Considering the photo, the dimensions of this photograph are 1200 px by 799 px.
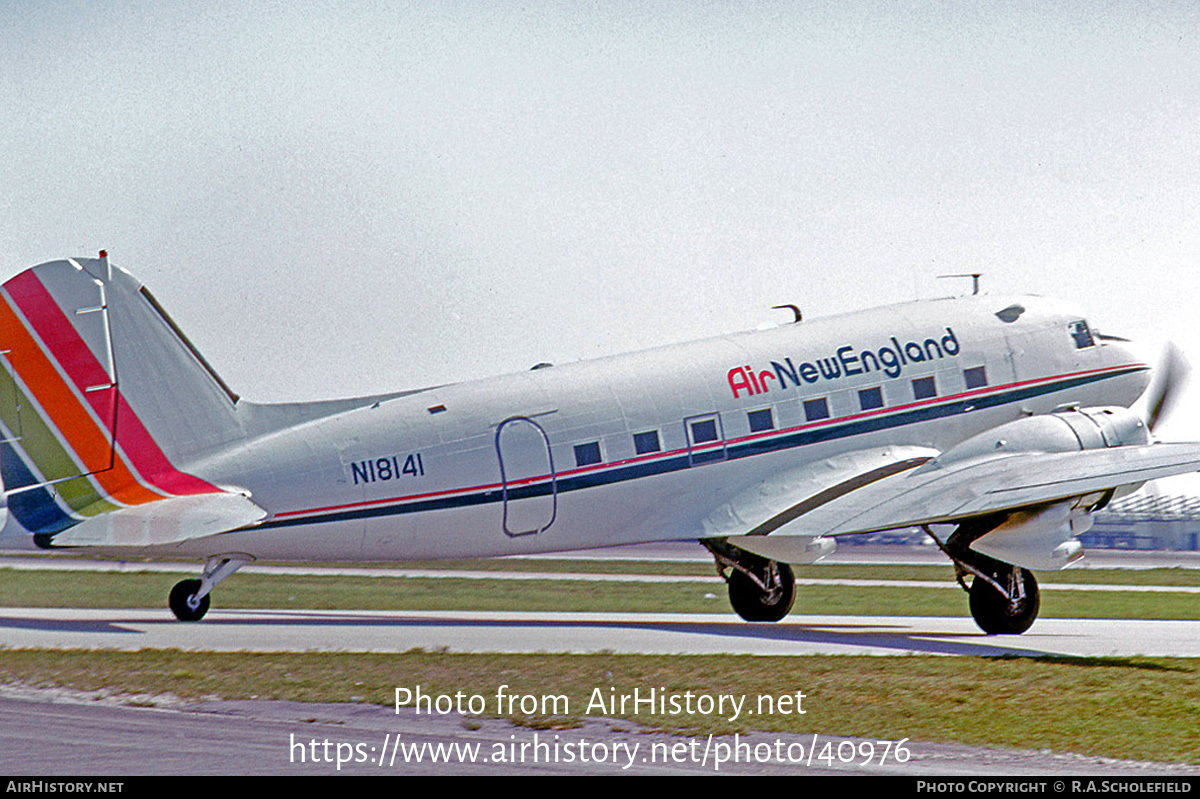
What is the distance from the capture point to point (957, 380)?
2492 centimetres

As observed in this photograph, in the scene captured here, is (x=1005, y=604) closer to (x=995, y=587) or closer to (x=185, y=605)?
(x=995, y=587)

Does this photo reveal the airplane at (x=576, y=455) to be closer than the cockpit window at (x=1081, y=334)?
Yes

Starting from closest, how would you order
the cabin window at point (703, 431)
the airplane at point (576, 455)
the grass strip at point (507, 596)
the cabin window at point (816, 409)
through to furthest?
1. the airplane at point (576, 455)
2. the cabin window at point (703, 431)
3. the cabin window at point (816, 409)
4. the grass strip at point (507, 596)

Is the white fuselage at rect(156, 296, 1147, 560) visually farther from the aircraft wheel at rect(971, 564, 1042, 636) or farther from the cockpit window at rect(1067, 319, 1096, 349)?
the aircraft wheel at rect(971, 564, 1042, 636)

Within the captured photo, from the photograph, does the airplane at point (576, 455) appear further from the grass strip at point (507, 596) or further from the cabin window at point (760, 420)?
the grass strip at point (507, 596)

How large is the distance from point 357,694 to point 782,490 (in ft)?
32.3

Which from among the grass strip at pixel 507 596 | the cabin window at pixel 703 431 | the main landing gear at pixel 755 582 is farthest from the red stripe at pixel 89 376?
the main landing gear at pixel 755 582

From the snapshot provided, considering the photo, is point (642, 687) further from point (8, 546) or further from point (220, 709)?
point (8, 546)

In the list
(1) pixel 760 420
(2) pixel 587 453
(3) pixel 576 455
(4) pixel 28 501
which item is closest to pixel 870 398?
(1) pixel 760 420

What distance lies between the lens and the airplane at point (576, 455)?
67.3 feet

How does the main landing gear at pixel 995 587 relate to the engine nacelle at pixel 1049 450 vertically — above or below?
below

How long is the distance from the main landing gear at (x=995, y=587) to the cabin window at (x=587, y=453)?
5.29 meters

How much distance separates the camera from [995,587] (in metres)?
21.6

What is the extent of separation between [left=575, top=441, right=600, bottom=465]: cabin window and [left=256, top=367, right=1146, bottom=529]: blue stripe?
0.69 ft
